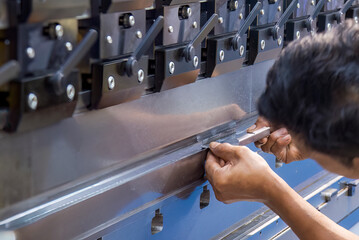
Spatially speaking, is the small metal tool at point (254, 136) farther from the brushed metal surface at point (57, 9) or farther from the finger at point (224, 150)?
the brushed metal surface at point (57, 9)

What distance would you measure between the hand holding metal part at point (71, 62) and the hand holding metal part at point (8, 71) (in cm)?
9

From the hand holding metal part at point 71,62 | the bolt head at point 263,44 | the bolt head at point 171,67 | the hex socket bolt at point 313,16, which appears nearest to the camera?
the hand holding metal part at point 71,62

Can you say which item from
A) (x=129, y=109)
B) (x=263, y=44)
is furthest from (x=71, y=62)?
(x=263, y=44)

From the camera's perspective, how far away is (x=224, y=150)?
58.4 inches

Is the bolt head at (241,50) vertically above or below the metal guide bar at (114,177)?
above

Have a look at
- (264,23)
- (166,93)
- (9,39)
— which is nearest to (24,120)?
(9,39)

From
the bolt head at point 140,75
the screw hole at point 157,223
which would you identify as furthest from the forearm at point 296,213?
the bolt head at point 140,75

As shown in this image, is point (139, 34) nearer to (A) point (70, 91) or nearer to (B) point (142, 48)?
(B) point (142, 48)

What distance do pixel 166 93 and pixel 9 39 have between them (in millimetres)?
531

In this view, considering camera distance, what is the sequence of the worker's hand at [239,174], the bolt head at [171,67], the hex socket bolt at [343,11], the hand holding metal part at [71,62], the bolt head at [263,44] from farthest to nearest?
the hex socket bolt at [343,11], the bolt head at [263,44], the worker's hand at [239,174], the bolt head at [171,67], the hand holding metal part at [71,62]

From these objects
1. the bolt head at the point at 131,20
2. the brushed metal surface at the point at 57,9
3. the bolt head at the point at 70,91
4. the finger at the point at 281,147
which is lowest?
the finger at the point at 281,147

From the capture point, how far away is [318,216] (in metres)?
1.49

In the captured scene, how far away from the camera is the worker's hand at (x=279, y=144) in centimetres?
174

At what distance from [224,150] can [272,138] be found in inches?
12.4
